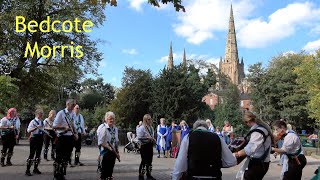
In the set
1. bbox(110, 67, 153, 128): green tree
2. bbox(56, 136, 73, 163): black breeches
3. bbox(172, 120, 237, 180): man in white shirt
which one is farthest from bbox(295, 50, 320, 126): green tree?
bbox(172, 120, 237, 180): man in white shirt

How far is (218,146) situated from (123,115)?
163ft

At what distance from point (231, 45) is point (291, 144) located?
18508cm

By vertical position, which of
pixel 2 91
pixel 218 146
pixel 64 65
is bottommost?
pixel 218 146

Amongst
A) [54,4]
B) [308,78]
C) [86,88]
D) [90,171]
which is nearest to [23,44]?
[54,4]

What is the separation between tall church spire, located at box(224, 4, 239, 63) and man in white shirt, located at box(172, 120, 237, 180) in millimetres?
186587

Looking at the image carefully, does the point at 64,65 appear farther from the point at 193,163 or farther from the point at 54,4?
the point at 193,163

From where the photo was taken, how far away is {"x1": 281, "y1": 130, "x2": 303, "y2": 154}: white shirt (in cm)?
905

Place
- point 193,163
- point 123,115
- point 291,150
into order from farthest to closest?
point 123,115
point 291,150
point 193,163

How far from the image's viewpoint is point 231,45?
19025 cm

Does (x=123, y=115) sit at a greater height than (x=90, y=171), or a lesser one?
greater

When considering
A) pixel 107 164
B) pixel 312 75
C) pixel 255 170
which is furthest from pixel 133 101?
pixel 255 170

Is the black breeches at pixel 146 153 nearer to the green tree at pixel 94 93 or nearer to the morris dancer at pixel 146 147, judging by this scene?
the morris dancer at pixel 146 147

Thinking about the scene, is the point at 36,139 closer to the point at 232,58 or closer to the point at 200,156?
the point at 200,156

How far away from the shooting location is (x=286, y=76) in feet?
229
